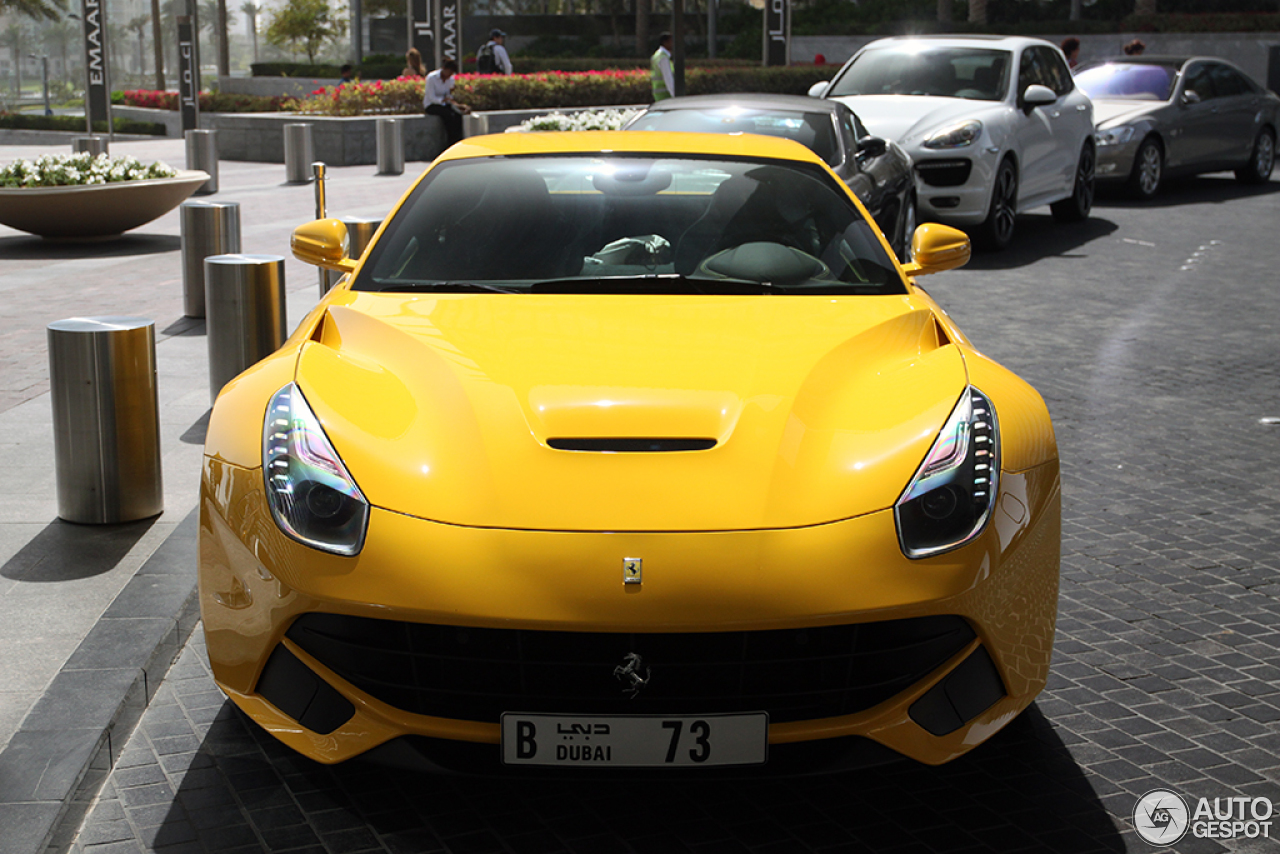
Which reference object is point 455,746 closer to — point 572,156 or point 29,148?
point 572,156

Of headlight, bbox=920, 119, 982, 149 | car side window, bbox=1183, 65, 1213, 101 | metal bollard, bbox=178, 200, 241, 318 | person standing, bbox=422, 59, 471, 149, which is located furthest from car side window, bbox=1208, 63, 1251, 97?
metal bollard, bbox=178, 200, 241, 318

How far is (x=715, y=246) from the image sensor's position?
14.0 feet

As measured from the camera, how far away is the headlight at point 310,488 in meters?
2.85

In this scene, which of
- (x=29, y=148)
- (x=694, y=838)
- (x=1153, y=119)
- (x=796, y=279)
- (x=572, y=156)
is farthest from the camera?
(x=29, y=148)

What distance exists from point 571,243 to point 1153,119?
13767 millimetres

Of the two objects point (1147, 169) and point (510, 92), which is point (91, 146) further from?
point (1147, 169)

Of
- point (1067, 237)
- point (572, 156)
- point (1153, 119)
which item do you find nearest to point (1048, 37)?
point (1153, 119)

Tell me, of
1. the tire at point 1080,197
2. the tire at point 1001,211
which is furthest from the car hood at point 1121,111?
the tire at point 1001,211

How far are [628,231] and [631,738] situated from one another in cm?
202

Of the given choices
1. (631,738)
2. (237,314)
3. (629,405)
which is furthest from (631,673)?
(237,314)

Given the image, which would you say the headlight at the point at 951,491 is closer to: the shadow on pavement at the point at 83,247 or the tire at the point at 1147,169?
the shadow on pavement at the point at 83,247

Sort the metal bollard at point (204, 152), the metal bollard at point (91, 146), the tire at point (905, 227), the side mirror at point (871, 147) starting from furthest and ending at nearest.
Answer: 1. the metal bollard at point (204, 152)
2. the metal bollard at point (91, 146)
3. the tire at point (905, 227)
4. the side mirror at point (871, 147)

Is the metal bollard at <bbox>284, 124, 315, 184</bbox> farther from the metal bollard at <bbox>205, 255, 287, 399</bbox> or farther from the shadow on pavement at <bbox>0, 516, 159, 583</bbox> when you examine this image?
the shadow on pavement at <bbox>0, 516, 159, 583</bbox>

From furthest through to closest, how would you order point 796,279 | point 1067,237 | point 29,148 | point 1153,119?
point 29,148 < point 1153,119 < point 1067,237 < point 796,279
